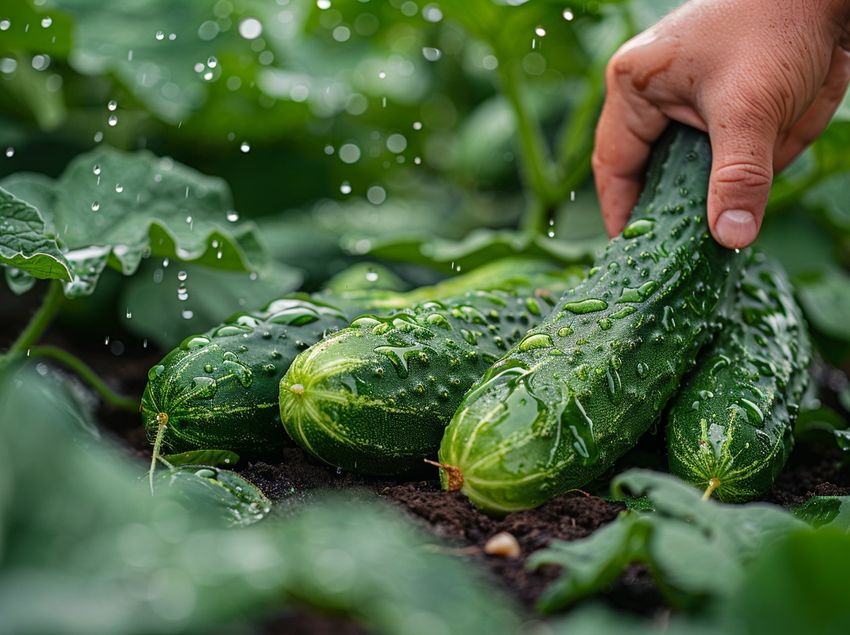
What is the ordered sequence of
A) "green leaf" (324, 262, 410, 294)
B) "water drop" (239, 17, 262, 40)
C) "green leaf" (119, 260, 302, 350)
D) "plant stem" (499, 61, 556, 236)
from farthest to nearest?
"water drop" (239, 17, 262, 40) < "plant stem" (499, 61, 556, 236) < "green leaf" (119, 260, 302, 350) < "green leaf" (324, 262, 410, 294)

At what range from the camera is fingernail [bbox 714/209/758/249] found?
2182mm

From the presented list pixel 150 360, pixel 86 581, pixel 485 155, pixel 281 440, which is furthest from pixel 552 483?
pixel 485 155

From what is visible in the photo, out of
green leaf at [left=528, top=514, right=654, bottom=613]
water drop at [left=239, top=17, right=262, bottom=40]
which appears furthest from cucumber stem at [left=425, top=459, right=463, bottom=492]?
water drop at [left=239, top=17, right=262, bottom=40]

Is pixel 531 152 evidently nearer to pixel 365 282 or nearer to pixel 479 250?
pixel 479 250

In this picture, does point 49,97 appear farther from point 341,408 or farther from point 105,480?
point 105,480

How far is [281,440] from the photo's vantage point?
2.13 m

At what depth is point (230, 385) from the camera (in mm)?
2025

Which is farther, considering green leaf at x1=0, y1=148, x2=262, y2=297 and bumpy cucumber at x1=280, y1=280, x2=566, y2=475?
green leaf at x1=0, y1=148, x2=262, y2=297

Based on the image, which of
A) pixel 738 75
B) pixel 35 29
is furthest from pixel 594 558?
pixel 35 29

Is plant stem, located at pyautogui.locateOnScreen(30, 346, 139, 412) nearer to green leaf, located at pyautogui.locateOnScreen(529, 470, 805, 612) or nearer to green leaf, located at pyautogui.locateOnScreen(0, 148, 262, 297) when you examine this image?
green leaf, located at pyautogui.locateOnScreen(0, 148, 262, 297)

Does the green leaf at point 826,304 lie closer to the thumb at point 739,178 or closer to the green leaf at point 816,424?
the green leaf at point 816,424

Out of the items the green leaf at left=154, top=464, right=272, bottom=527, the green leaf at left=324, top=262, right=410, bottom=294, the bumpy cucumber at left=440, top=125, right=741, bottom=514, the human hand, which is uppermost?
the human hand

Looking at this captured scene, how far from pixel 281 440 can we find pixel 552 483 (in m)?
0.67

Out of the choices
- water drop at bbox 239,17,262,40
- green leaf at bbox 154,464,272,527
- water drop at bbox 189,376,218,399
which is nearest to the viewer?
green leaf at bbox 154,464,272,527
